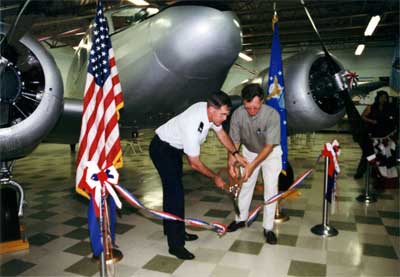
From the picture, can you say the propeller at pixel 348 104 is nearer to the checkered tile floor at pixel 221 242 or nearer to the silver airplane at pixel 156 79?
the silver airplane at pixel 156 79

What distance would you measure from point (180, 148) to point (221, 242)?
1107 millimetres

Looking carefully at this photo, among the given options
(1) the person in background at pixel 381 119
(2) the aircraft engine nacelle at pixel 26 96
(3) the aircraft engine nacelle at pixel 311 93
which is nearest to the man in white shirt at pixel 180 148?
(2) the aircraft engine nacelle at pixel 26 96

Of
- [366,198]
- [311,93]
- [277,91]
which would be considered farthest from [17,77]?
[366,198]

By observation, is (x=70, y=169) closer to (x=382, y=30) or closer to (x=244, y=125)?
(x=244, y=125)

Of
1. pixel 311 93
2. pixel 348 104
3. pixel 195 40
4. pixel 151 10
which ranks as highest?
pixel 151 10

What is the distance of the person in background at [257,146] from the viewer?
3326 millimetres

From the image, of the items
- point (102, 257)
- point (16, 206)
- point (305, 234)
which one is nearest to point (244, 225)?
point (305, 234)

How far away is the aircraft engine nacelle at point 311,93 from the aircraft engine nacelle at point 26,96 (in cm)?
332

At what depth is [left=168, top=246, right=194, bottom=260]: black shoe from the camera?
308cm

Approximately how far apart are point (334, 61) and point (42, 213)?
4828mm

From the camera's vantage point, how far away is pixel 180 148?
10.7ft

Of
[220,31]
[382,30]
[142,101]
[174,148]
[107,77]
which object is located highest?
[382,30]

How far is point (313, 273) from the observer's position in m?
2.76

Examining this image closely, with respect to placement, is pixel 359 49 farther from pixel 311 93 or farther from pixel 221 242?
pixel 221 242
